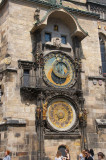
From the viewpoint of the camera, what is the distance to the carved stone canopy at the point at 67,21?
1519 centimetres

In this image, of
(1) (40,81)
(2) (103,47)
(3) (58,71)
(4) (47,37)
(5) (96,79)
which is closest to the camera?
(1) (40,81)

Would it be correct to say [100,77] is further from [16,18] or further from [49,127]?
[16,18]

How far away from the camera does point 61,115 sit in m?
14.8

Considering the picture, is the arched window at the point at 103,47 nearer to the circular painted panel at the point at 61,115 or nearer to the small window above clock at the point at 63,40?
the small window above clock at the point at 63,40

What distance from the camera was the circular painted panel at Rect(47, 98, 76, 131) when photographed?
14508mm

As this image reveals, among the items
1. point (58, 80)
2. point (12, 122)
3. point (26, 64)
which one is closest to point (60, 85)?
point (58, 80)

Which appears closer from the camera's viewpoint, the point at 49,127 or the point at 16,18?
the point at 49,127

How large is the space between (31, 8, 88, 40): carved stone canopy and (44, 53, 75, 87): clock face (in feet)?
6.03

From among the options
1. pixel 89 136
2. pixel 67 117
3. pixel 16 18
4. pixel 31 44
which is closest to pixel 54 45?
pixel 31 44

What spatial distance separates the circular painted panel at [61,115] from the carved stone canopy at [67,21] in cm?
457

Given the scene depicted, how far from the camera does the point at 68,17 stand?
16156 millimetres

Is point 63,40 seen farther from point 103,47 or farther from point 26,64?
point 103,47

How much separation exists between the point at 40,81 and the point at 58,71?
1.48 meters

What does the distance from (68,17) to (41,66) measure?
392cm
